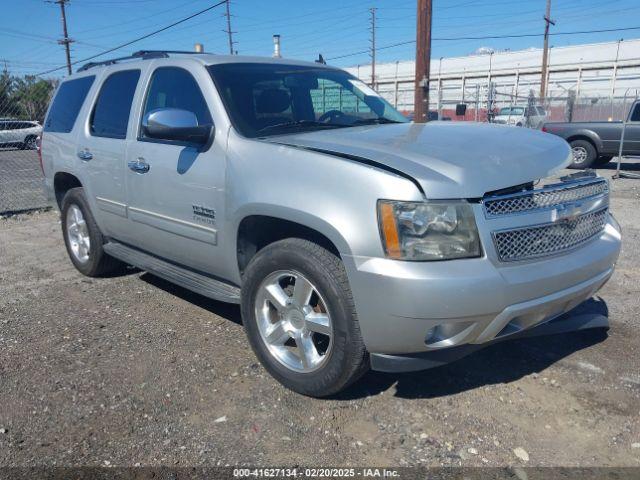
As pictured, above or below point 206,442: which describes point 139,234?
above

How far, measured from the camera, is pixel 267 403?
3.19 metres

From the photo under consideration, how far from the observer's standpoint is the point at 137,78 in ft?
14.6

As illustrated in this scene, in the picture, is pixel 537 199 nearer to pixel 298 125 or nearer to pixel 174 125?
pixel 298 125

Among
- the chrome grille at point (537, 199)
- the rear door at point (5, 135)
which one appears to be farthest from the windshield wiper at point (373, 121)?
the rear door at point (5, 135)

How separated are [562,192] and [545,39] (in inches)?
1416

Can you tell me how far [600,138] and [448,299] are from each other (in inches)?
536

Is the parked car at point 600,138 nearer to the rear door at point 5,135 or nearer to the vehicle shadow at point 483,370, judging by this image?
the vehicle shadow at point 483,370

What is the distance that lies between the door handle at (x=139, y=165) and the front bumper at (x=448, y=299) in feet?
6.52

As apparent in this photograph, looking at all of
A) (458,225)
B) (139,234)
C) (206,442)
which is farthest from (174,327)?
(458,225)

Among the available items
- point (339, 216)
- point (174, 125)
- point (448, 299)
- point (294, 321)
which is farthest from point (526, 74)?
point (448, 299)

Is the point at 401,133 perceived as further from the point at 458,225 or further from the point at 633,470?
the point at 633,470

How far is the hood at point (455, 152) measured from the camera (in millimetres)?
2680

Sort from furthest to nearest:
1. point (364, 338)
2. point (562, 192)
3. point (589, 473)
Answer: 1. point (562, 192)
2. point (364, 338)
3. point (589, 473)

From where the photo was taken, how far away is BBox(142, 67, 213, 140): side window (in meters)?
3.82
